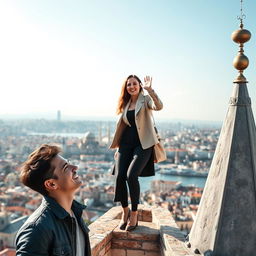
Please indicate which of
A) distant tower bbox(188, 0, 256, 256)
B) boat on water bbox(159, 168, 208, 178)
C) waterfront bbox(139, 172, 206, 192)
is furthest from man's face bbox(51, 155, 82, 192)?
boat on water bbox(159, 168, 208, 178)

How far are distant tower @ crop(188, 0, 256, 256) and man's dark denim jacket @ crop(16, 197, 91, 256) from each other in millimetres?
865

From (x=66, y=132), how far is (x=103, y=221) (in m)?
112

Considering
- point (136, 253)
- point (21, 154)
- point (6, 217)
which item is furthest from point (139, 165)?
point (21, 154)

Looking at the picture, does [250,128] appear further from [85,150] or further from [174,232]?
[85,150]

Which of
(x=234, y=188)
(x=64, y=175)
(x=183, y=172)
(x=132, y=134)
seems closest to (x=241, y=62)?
(x=234, y=188)

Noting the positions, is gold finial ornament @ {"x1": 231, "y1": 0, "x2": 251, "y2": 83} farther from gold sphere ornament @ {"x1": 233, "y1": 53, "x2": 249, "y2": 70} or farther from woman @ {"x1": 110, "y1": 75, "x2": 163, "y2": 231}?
woman @ {"x1": 110, "y1": 75, "x2": 163, "y2": 231}

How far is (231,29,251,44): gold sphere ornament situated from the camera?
73.0 inches

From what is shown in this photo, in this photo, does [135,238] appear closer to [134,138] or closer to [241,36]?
[134,138]

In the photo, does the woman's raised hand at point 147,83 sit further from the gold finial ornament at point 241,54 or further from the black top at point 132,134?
the gold finial ornament at point 241,54

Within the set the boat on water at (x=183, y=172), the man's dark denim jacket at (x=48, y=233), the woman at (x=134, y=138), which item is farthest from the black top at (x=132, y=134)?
the boat on water at (x=183, y=172)

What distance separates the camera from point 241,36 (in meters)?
1.86

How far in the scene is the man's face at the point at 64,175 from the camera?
1201 mm

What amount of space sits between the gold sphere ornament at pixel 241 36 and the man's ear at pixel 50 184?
50.2 inches

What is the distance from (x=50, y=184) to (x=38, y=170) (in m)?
0.06
